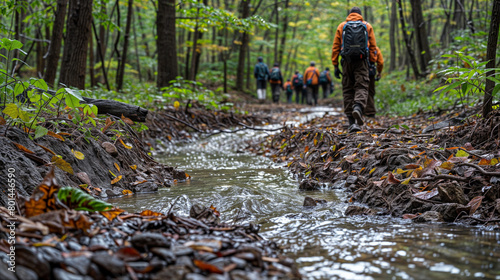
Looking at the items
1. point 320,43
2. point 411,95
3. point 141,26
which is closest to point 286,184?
point 411,95

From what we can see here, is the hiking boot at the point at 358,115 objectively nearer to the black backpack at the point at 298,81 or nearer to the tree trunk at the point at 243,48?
the tree trunk at the point at 243,48

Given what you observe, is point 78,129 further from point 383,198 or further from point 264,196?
point 383,198

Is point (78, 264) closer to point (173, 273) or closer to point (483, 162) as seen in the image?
point (173, 273)

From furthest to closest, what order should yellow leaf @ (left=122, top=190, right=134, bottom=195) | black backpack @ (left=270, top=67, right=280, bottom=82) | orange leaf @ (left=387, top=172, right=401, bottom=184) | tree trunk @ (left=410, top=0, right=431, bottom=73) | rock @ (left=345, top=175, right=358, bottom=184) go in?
black backpack @ (left=270, top=67, right=280, bottom=82)
tree trunk @ (left=410, top=0, right=431, bottom=73)
rock @ (left=345, top=175, right=358, bottom=184)
yellow leaf @ (left=122, top=190, right=134, bottom=195)
orange leaf @ (left=387, top=172, right=401, bottom=184)

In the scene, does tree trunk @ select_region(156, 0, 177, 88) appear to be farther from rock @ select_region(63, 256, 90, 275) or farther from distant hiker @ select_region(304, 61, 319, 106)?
distant hiker @ select_region(304, 61, 319, 106)

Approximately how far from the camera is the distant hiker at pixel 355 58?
617cm

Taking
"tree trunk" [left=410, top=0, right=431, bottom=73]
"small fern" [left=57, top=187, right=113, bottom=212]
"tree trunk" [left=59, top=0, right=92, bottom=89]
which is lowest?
"small fern" [left=57, top=187, right=113, bottom=212]

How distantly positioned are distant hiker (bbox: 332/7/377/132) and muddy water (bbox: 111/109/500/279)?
2.84 meters

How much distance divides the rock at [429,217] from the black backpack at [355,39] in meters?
4.24

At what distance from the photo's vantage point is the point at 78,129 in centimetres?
392

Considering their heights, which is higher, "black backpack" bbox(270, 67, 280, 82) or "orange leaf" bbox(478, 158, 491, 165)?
"black backpack" bbox(270, 67, 280, 82)

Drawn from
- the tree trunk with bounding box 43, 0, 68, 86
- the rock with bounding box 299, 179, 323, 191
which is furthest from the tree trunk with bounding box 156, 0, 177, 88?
the rock with bounding box 299, 179, 323, 191

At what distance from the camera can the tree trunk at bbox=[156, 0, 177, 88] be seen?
10.4m

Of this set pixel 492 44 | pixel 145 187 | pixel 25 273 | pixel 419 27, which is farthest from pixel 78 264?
pixel 419 27
